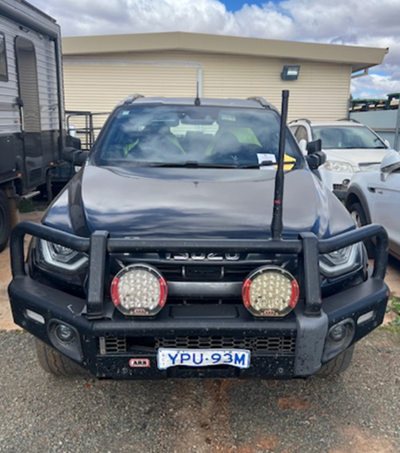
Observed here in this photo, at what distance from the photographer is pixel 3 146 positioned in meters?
5.50

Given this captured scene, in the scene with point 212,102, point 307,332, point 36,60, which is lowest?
point 307,332

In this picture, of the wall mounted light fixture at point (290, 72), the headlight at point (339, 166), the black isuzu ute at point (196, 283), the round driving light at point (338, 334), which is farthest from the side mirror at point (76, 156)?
the wall mounted light fixture at point (290, 72)

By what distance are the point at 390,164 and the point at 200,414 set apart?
11.1 ft

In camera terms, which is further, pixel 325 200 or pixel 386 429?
pixel 325 200

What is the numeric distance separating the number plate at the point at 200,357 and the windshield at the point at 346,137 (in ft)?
24.2

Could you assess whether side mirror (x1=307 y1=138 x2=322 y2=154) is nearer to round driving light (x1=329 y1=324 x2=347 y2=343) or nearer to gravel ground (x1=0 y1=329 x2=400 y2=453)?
gravel ground (x1=0 y1=329 x2=400 y2=453)

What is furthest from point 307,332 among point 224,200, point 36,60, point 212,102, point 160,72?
point 160,72

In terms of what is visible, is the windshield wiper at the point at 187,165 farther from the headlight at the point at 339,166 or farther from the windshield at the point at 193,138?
the headlight at the point at 339,166

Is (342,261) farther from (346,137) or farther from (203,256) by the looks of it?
(346,137)

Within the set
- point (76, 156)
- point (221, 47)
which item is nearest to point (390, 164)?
point (76, 156)

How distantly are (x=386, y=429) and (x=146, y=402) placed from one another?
1.44 meters

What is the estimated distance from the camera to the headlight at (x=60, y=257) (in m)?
2.40

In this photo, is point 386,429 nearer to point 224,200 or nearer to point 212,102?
point 224,200

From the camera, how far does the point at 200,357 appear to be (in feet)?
7.26
